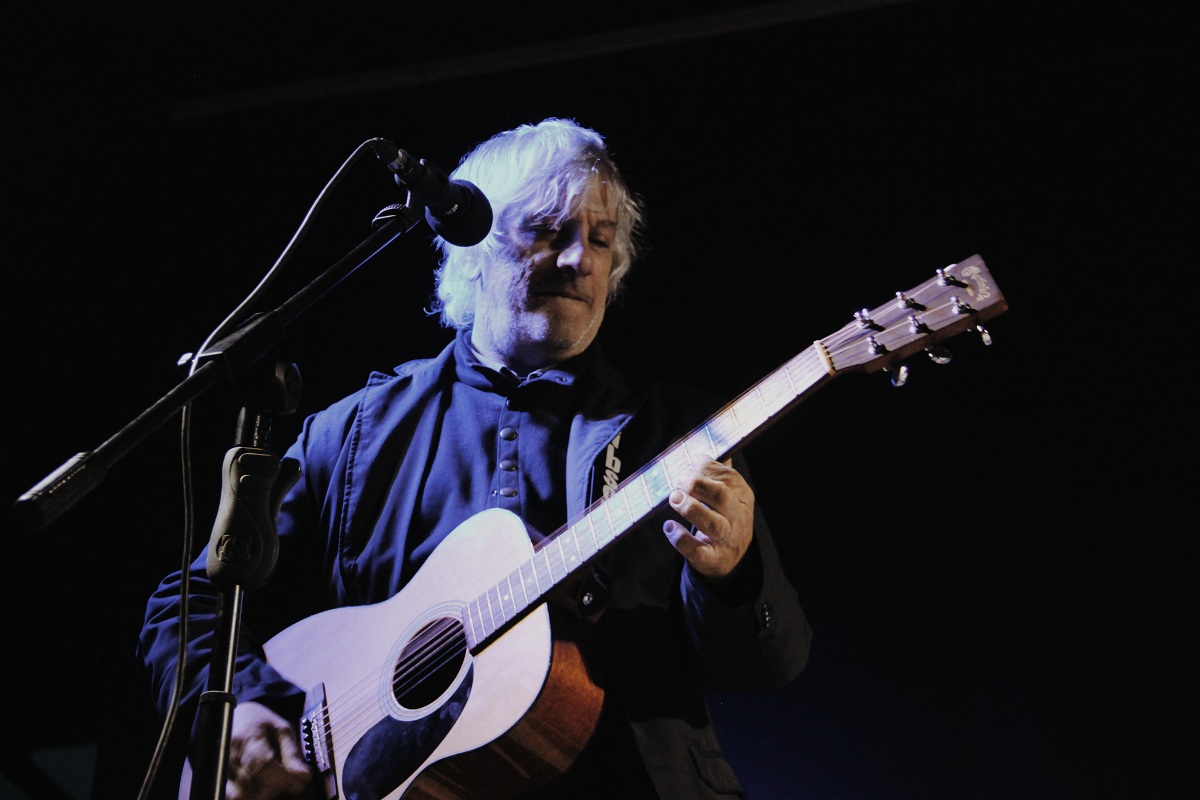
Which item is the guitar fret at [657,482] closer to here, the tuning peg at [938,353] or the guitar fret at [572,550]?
the guitar fret at [572,550]

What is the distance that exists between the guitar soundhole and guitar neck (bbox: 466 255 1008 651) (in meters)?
0.06

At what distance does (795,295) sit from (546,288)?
2.80 ft

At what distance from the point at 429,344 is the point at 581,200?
38.1 inches

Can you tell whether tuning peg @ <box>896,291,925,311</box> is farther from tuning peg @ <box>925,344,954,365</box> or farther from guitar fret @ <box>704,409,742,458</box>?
guitar fret @ <box>704,409,742,458</box>

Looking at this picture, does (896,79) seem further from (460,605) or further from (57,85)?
(57,85)

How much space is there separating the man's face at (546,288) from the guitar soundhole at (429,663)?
2.71ft

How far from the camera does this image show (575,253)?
7.91 ft

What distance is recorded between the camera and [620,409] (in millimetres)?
2180

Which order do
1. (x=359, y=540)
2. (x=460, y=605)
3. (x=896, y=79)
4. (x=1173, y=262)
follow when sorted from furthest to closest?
(x=896, y=79)
(x=1173, y=262)
(x=359, y=540)
(x=460, y=605)

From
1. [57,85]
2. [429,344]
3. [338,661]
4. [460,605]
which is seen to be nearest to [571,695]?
[460,605]

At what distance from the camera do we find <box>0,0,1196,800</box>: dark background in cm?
236

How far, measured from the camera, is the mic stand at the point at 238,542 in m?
1.21

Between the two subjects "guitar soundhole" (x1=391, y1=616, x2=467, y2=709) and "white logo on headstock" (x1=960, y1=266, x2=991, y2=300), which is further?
"guitar soundhole" (x1=391, y1=616, x2=467, y2=709)

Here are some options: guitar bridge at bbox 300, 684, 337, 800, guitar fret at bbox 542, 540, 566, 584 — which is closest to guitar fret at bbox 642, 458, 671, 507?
guitar fret at bbox 542, 540, 566, 584
